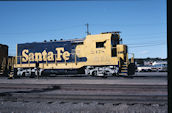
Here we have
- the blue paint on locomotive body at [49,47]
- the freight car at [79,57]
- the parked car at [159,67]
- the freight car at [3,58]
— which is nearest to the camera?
the freight car at [79,57]

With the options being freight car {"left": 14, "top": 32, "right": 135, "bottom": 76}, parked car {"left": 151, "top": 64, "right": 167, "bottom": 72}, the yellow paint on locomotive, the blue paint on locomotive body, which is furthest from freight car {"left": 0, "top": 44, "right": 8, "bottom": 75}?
parked car {"left": 151, "top": 64, "right": 167, "bottom": 72}

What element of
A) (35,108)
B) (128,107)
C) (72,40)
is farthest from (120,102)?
(72,40)

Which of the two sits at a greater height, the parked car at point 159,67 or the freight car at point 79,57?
the freight car at point 79,57

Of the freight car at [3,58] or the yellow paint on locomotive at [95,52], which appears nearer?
the yellow paint on locomotive at [95,52]

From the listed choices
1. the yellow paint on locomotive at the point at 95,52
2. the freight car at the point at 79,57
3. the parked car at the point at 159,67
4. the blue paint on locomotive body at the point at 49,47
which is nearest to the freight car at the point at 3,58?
the freight car at the point at 79,57

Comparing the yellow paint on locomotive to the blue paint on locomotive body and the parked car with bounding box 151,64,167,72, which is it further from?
the parked car with bounding box 151,64,167,72

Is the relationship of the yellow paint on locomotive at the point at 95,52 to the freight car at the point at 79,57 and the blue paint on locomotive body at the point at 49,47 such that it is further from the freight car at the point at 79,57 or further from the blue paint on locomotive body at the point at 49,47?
the blue paint on locomotive body at the point at 49,47

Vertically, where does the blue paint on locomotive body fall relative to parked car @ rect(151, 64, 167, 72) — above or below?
above

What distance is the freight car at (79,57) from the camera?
574 inches

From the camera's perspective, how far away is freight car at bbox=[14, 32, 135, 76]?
14586 millimetres

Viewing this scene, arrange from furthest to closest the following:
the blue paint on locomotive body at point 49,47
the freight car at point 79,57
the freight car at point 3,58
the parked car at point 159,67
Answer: the parked car at point 159,67 < the freight car at point 3,58 < the blue paint on locomotive body at point 49,47 < the freight car at point 79,57
